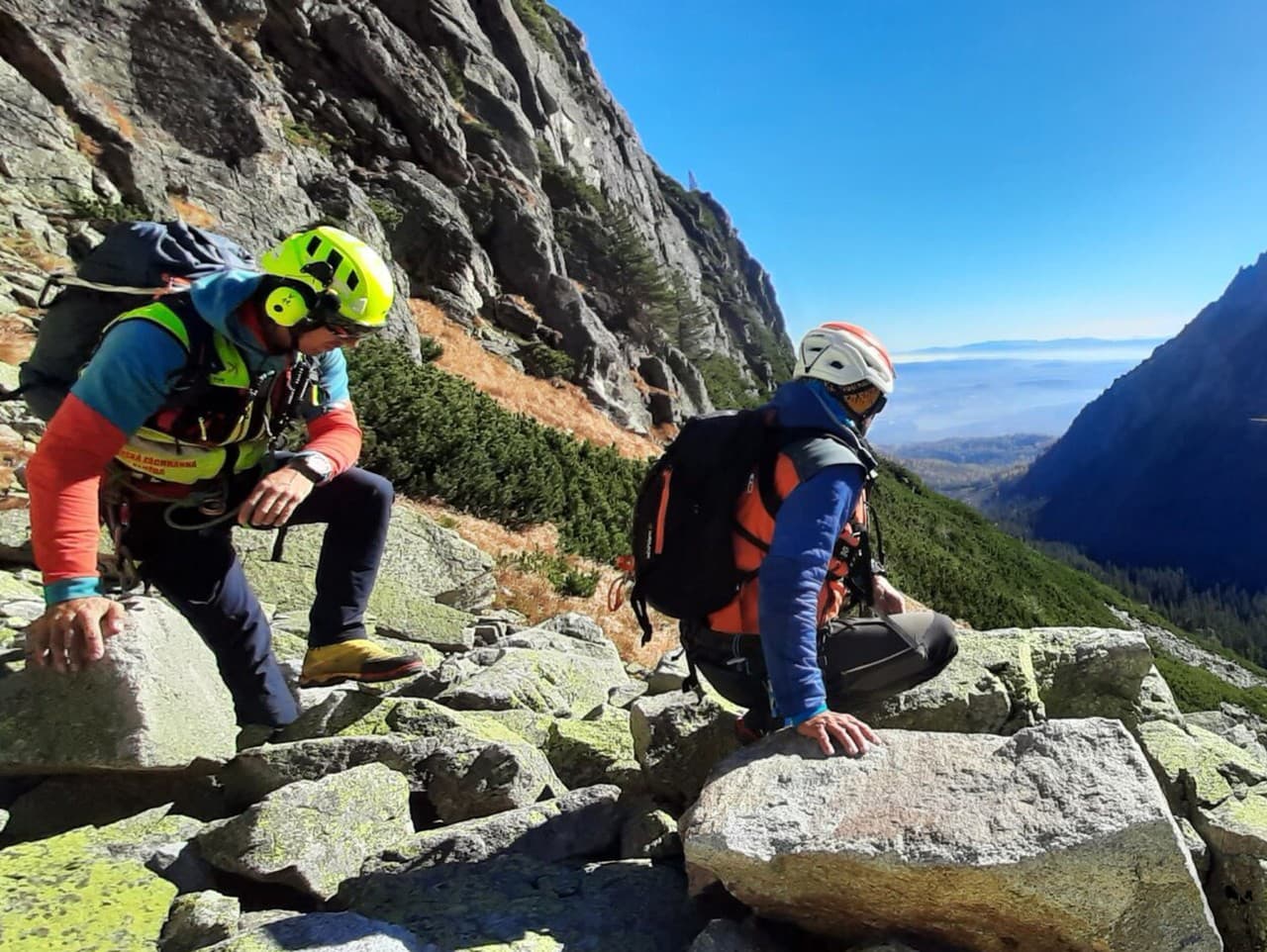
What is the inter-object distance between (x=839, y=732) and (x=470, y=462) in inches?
479

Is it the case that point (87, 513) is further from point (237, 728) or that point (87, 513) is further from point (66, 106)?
point (66, 106)

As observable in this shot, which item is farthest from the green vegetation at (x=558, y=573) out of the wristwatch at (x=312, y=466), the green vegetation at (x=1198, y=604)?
the green vegetation at (x=1198, y=604)

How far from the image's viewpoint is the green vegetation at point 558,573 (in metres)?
11.8

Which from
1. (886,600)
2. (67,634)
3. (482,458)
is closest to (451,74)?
(482,458)

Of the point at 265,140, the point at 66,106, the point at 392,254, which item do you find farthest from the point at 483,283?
the point at 66,106

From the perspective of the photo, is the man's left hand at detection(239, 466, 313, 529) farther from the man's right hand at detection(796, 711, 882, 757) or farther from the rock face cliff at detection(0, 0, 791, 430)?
the rock face cliff at detection(0, 0, 791, 430)

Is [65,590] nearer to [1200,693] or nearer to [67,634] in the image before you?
[67,634]

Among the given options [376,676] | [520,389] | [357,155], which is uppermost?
[357,155]

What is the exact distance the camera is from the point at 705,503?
3307mm

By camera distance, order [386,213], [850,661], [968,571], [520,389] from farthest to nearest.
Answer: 1. [968,571]
2. [386,213]
3. [520,389]
4. [850,661]

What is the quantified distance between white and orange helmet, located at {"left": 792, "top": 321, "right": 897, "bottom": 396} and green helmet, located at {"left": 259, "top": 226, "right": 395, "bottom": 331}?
75.1 inches

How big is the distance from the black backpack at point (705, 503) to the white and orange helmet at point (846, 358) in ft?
0.98

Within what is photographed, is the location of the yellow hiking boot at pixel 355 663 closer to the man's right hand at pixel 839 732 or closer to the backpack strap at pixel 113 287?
the backpack strap at pixel 113 287

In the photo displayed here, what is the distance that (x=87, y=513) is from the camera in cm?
267
